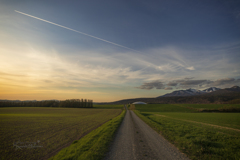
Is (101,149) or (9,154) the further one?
(9,154)

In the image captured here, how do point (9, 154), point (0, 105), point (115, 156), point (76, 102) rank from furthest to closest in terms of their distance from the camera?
point (76, 102) → point (0, 105) → point (9, 154) → point (115, 156)

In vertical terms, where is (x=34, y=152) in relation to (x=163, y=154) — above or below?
below

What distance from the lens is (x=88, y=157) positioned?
27.9ft

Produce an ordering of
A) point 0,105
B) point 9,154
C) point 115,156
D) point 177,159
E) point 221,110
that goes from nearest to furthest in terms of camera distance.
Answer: point 177,159
point 115,156
point 9,154
point 221,110
point 0,105

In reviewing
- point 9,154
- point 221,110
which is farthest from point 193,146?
point 221,110

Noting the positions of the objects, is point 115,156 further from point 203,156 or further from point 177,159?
point 203,156

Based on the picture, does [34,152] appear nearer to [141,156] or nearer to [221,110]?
[141,156]

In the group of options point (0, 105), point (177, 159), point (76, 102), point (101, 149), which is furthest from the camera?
point (76, 102)

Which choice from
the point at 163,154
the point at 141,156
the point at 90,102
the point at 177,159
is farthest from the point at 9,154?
the point at 90,102

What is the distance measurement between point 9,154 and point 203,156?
18044 mm

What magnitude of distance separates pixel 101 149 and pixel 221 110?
319ft

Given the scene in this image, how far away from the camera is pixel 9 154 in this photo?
37.2 feet

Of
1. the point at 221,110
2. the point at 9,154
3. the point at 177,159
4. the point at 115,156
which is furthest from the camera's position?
the point at 221,110

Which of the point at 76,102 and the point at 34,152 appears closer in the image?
the point at 34,152
